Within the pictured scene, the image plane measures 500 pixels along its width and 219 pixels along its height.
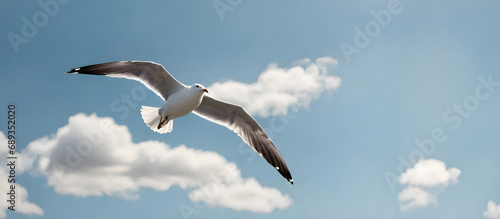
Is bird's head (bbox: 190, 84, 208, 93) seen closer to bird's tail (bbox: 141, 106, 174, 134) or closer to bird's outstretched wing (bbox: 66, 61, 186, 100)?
bird's outstretched wing (bbox: 66, 61, 186, 100)

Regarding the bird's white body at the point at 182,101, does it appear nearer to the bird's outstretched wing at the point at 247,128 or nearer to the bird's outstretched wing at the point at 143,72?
the bird's outstretched wing at the point at 143,72

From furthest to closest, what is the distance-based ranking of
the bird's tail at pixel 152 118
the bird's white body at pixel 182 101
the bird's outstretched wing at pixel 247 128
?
the bird's outstretched wing at pixel 247 128, the bird's tail at pixel 152 118, the bird's white body at pixel 182 101

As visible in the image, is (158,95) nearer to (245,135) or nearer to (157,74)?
(157,74)

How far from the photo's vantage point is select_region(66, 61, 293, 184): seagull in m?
5.55

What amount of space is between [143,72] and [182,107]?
2.19 feet

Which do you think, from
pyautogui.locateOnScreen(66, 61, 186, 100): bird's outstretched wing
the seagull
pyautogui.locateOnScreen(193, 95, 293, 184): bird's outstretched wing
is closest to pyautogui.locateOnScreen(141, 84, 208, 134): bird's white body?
the seagull

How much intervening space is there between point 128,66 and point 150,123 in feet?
2.74

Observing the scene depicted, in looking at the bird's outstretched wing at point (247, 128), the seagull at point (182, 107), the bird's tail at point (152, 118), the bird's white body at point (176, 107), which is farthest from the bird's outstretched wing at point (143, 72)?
the bird's outstretched wing at point (247, 128)

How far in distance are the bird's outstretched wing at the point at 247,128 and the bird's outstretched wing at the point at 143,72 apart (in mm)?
577

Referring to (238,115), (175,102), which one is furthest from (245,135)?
(175,102)

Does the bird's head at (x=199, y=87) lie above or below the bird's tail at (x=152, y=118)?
above

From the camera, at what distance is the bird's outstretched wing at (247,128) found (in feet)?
20.2

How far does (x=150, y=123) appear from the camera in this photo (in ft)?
19.7

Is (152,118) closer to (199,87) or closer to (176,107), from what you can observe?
(176,107)
